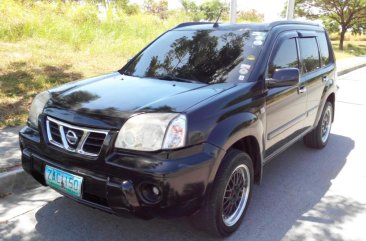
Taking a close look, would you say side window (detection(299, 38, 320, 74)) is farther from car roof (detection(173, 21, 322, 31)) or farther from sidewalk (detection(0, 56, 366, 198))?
sidewalk (detection(0, 56, 366, 198))

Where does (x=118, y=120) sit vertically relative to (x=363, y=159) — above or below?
above

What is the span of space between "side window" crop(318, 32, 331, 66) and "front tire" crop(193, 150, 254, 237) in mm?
2653

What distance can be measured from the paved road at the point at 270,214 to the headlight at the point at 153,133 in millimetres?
934

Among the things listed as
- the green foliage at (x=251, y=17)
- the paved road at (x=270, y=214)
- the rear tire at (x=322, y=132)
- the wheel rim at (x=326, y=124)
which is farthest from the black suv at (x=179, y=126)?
the green foliage at (x=251, y=17)

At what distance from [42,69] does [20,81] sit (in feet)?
3.38

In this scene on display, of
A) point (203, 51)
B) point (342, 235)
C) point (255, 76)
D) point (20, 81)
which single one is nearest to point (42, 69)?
point (20, 81)

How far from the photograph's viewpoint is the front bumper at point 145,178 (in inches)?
99.7

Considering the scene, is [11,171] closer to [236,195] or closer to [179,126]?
[179,126]

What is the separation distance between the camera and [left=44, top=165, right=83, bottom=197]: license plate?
277 centimetres

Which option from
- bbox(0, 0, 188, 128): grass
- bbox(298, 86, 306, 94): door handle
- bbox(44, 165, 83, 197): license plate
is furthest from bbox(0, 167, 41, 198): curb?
bbox(298, 86, 306, 94): door handle

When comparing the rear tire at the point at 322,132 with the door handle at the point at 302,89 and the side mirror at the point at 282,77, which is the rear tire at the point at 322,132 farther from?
the side mirror at the point at 282,77

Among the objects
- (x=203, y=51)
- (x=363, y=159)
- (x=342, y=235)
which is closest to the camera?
(x=342, y=235)

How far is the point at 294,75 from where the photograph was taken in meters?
3.53

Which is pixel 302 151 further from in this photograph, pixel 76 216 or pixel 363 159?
pixel 76 216
